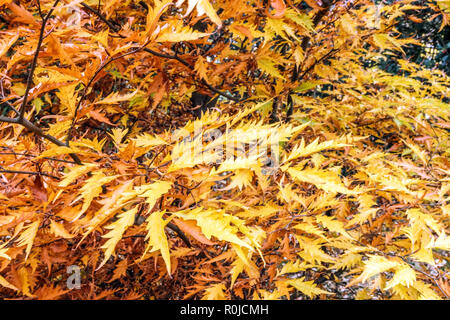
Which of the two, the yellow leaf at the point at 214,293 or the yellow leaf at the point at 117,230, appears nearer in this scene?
the yellow leaf at the point at 117,230

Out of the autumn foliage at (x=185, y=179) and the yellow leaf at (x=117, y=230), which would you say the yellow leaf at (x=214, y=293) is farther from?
the yellow leaf at (x=117, y=230)

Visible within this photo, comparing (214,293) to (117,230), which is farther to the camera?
(214,293)

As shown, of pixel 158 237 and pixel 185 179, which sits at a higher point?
pixel 158 237

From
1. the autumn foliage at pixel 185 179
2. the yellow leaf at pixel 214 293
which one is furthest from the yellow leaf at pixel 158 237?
the yellow leaf at pixel 214 293

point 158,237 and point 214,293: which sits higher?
point 158,237

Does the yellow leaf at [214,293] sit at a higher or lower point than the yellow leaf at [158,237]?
lower

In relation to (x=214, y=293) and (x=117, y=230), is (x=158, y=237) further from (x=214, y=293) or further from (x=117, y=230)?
(x=214, y=293)

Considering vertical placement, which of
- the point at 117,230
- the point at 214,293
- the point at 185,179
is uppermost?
the point at 117,230

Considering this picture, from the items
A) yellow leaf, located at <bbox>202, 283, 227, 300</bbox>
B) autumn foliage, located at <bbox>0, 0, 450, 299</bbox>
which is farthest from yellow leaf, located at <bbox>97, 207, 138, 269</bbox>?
yellow leaf, located at <bbox>202, 283, 227, 300</bbox>

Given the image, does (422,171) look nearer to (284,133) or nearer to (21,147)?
(284,133)

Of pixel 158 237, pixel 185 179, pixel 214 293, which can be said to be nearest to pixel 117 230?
pixel 158 237

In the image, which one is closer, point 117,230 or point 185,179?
point 117,230
